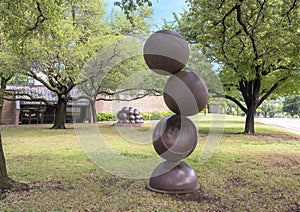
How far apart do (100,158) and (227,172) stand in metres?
3.58

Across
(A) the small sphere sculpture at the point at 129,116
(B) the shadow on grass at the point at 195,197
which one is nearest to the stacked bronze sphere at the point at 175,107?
(B) the shadow on grass at the point at 195,197

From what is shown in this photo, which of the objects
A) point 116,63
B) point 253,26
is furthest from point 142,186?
point 116,63

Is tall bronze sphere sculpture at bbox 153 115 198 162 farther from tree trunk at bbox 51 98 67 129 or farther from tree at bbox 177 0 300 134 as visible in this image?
tree trunk at bbox 51 98 67 129

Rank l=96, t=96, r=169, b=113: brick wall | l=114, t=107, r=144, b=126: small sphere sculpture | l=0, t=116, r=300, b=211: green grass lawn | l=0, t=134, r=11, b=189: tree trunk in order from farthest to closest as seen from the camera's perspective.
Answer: l=96, t=96, r=169, b=113: brick wall < l=114, t=107, r=144, b=126: small sphere sculpture < l=0, t=134, r=11, b=189: tree trunk < l=0, t=116, r=300, b=211: green grass lawn

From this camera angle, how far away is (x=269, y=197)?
4723mm

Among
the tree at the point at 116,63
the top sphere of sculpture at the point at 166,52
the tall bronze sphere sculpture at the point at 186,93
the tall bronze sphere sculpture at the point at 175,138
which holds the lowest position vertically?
the tall bronze sphere sculpture at the point at 175,138

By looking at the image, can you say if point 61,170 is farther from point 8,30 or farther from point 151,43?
point 8,30

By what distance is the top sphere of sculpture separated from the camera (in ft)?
16.1

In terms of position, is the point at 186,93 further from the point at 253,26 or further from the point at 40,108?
the point at 40,108

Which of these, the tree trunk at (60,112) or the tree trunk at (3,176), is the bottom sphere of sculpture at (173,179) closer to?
the tree trunk at (3,176)

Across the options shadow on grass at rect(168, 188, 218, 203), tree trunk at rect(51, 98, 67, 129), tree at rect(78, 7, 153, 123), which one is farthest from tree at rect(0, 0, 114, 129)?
shadow on grass at rect(168, 188, 218, 203)

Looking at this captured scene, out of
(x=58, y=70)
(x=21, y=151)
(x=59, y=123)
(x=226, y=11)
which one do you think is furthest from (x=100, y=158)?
(x=59, y=123)

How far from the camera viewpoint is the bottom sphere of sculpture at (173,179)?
4965 mm

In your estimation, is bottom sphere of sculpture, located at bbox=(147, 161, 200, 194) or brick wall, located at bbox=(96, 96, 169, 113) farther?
brick wall, located at bbox=(96, 96, 169, 113)
